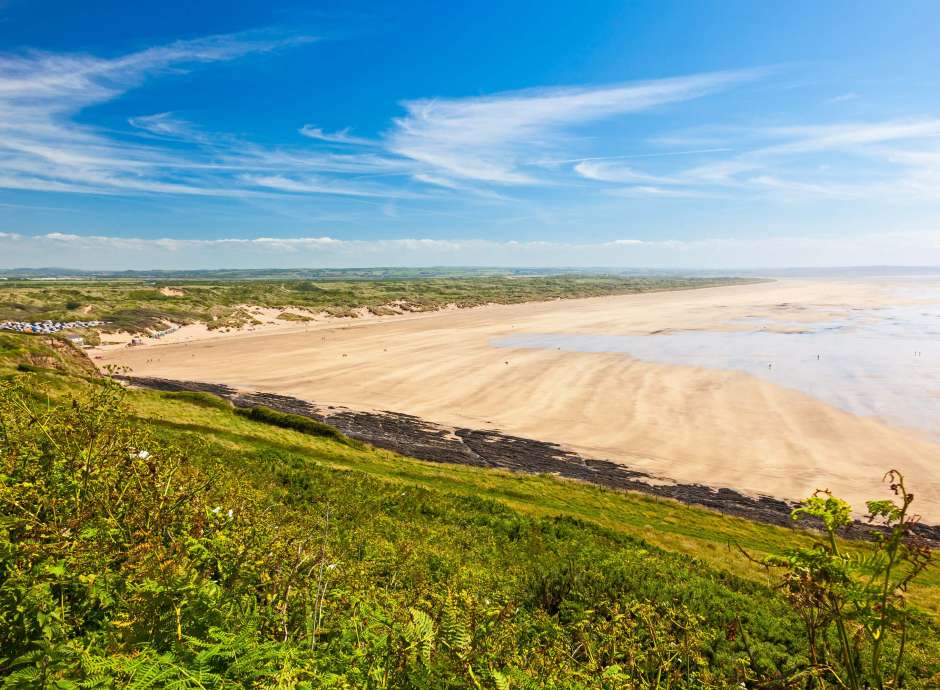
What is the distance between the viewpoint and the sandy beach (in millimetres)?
32469

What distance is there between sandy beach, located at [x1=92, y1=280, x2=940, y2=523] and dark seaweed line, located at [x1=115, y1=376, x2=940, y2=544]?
152 cm

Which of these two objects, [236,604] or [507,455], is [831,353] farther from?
[236,604]

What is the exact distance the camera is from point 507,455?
1383 inches

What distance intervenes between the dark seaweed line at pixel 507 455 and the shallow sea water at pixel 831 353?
19.9 metres

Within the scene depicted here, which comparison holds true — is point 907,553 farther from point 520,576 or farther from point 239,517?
point 520,576

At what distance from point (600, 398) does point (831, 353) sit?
37005 millimetres

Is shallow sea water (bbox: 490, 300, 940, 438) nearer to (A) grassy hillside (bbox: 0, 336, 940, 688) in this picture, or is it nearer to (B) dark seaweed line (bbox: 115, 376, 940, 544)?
(B) dark seaweed line (bbox: 115, 376, 940, 544)

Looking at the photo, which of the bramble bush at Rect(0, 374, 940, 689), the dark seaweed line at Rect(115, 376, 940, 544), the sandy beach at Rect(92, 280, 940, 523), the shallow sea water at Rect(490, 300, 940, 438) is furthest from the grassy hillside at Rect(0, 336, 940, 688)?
the shallow sea water at Rect(490, 300, 940, 438)

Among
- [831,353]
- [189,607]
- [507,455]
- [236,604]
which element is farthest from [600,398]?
[189,607]

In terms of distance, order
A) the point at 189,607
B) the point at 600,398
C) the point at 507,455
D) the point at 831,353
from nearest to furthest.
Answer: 1. the point at 189,607
2. the point at 507,455
3. the point at 600,398
4. the point at 831,353

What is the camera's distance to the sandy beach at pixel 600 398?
32469mm

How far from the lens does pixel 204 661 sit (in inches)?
156

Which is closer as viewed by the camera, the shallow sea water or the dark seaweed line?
the dark seaweed line

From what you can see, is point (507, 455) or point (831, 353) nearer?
point (507, 455)
